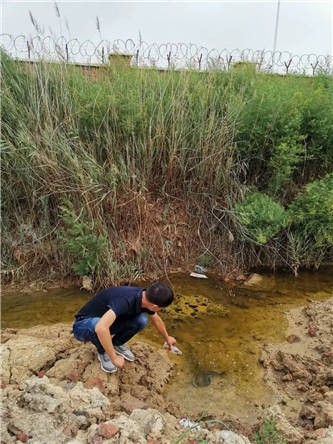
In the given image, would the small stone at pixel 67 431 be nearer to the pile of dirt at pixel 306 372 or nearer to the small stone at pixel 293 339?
the pile of dirt at pixel 306 372

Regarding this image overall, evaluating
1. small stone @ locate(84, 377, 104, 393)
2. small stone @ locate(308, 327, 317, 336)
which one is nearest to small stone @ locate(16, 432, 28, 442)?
small stone @ locate(84, 377, 104, 393)

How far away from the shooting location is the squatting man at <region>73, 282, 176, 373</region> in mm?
2277

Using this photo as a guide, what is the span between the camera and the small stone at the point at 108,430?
185 cm

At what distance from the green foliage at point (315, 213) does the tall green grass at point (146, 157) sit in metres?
0.24

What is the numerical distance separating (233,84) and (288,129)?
1113 millimetres

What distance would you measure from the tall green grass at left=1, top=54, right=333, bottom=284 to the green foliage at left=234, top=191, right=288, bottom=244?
0.09m

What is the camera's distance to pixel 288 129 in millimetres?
4355

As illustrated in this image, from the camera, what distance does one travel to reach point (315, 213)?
427cm

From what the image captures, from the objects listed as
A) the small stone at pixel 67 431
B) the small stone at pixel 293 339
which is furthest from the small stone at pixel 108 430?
the small stone at pixel 293 339

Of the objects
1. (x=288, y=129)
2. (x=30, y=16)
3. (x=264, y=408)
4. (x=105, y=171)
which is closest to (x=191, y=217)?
(x=105, y=171)

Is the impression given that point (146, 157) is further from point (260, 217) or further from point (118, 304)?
point (118, 304)

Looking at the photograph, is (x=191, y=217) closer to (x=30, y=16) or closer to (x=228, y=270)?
(x=228, y=270)

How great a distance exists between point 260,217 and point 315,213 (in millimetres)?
691

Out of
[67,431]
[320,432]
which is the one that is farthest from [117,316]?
[320,432]
